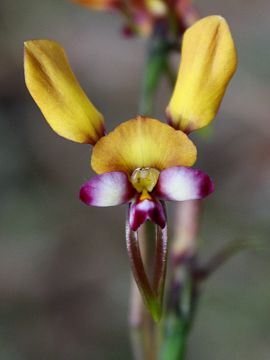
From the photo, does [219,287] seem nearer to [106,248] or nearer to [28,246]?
[106,248]

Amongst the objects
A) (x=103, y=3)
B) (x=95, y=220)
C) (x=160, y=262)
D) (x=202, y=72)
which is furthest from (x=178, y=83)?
(x=95, y=220)

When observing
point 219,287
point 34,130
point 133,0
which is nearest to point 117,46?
point 34,130

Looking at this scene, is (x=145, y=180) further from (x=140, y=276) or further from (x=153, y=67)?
(x=153, y=67)

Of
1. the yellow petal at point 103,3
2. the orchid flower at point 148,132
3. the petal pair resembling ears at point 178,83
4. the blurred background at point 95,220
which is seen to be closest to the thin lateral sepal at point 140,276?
the orchid flower at point 148,132

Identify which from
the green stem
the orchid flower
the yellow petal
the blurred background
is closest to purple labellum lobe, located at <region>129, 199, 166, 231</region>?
the orchid flower

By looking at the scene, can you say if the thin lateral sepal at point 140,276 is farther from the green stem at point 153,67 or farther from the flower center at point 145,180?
the green stem at point 153,67

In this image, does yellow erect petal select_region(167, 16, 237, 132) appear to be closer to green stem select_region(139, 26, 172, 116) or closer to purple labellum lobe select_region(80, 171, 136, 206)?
purple labellum lobe select_region(80, 171, 136, 206)

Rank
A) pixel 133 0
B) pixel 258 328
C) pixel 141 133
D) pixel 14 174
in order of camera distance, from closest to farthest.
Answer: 1. pixel 141 133
2. pixel 133 0
3. pixel 258 328
4. pixel 14 174

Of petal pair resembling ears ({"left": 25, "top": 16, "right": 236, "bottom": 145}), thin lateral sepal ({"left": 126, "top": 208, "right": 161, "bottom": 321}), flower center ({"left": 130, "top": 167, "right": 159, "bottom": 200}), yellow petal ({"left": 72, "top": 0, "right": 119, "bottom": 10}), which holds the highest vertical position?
petal pair resembling ears ({"left": 25, "top": 16, "right": 236, "bottom": 145})
